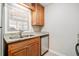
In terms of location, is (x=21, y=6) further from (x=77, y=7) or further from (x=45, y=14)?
(x=77, y=7)

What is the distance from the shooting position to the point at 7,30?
1.90m

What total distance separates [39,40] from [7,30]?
2.13ft

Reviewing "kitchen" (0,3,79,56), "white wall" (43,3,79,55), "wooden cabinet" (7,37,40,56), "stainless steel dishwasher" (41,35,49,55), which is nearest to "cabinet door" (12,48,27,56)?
"wooden cabinet" (7,37,40,56)

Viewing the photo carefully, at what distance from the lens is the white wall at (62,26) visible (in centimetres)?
198

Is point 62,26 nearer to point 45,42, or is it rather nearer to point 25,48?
point 45,42

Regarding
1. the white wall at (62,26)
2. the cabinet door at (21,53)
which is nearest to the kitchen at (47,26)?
the white wall at (62,26)

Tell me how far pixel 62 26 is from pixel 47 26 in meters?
0.29

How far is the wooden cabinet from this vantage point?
1.47m

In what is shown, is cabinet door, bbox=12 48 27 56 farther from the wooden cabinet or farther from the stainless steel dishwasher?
the stainless steel dishwasher

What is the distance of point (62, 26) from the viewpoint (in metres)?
2.04

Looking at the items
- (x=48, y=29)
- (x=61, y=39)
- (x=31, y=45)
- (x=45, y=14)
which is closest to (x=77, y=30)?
(x=61, y=39)

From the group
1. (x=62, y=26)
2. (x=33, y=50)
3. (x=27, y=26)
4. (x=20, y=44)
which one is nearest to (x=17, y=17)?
(x=27, y=26)

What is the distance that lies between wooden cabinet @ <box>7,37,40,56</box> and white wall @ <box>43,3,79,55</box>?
0.30 meters

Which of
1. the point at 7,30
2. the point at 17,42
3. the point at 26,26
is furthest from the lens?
the point at 26,26
